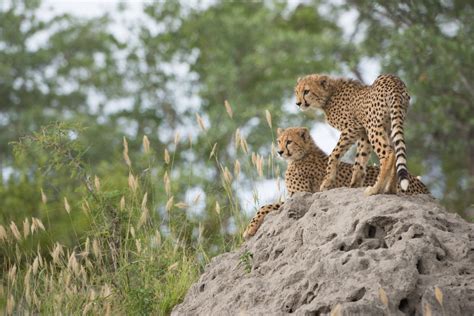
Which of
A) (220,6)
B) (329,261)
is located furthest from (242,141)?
(220,6)

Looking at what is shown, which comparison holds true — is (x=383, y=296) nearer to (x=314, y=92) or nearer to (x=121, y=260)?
(x=314, y=92)

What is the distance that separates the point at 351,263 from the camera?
6223 millimetres

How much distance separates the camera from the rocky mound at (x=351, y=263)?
6039 millimetres

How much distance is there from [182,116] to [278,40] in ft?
10.5

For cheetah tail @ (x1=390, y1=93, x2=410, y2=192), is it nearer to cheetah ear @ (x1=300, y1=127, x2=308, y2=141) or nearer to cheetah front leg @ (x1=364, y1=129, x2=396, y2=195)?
cheetah front leg @ (x1=364, y1=129, x2=396, y2=195)

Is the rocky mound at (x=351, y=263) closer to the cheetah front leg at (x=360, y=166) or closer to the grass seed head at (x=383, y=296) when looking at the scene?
the grass seed head at (x=383, y=296)

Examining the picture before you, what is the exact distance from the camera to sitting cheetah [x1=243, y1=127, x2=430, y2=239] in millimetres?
7777

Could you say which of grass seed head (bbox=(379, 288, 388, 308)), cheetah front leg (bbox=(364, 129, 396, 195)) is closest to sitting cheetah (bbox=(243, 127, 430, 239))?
cheetah front leg (bbox=(364, 129, 396, 195))

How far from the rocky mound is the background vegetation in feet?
3.54

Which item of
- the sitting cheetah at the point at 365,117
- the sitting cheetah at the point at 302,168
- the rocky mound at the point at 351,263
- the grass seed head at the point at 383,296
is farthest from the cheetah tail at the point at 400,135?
the grass seed head at the point at 383,296

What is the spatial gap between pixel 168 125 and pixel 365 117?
20.5m

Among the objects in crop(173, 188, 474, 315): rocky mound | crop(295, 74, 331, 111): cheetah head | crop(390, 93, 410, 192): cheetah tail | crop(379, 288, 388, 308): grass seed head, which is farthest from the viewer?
crop(295, 74, 331, 111): cheetah head

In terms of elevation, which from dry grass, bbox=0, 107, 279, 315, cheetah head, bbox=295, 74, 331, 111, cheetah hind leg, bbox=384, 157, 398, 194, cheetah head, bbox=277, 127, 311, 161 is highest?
cheetah head, bbox=295, 74, 331, 111

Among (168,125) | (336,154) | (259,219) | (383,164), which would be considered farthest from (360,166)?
(168,125)
